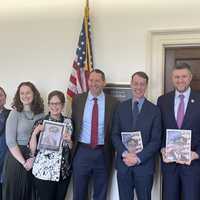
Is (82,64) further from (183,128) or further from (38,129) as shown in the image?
(183,128)

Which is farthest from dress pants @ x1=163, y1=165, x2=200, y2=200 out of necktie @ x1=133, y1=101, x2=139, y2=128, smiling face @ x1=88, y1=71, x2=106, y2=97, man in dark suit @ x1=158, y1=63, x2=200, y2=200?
smiling face @ x1=88, y1=71, x2=106, y2=97

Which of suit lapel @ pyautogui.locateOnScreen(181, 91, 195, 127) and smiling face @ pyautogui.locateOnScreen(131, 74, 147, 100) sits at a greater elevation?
smiling face @ pyautogui.locateOnScreen(131, 74, 147, 100)

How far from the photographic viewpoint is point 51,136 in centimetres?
308

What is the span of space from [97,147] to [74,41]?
3.80ft

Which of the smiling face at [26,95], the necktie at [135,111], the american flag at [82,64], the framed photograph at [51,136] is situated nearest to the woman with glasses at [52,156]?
the framed photograph at [51,136]

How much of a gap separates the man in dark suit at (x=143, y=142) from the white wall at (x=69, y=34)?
468 millimetres

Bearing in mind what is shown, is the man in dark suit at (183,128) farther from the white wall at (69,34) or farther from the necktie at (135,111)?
the white wall at (69,34)

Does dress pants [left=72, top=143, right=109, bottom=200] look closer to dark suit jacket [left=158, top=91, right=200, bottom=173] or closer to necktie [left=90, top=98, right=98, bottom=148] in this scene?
necktie [left=90, top=98, right=98, bottom=148]

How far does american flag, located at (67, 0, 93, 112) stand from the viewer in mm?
3518

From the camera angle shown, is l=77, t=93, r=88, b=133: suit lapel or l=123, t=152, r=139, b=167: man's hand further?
l=77, t=93, r=88, b=133: suit lapel

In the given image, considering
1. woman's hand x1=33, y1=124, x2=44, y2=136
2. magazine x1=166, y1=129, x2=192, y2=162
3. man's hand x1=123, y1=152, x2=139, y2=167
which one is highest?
woman's hand x1=33, y1=124, x2=44, y2=136

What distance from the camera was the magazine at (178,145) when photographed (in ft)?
9.34

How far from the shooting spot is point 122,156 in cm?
301

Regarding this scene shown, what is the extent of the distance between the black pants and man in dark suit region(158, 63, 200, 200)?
877 millimetres
